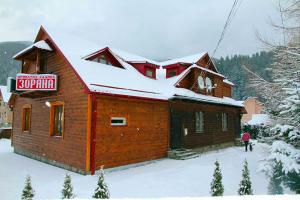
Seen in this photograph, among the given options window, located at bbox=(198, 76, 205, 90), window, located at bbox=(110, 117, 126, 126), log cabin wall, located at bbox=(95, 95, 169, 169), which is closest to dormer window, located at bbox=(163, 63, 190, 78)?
window, located at bbox=(198, 76, 205, 90)

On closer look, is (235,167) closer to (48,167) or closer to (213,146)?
(213,146)

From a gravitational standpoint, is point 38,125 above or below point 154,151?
above

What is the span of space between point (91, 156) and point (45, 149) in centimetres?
456

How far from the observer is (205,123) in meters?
19.4

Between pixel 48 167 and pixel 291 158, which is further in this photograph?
pixel 48 167

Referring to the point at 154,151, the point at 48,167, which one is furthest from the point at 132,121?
the point at 48,167

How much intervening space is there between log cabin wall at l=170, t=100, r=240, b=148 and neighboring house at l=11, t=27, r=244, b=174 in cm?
7

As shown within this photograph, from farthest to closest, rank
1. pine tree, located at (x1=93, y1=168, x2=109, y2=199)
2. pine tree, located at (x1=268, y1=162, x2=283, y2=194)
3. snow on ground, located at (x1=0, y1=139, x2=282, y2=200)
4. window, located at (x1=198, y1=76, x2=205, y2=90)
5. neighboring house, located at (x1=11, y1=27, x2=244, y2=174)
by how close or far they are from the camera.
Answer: window, located at (x1=198, y1=76, x2=205, y2=90) → neighboring house, located at (x1=11, y1=27, x2=244, y2=174) → snow on ground, located at (x1=0, y1=139, x2=282, y2=200) → pine tree, located at (x1=268, y1=162, x2=283, y2=194) → pine tree, located at (x1=93, y1=168, x2=109, y2=199)

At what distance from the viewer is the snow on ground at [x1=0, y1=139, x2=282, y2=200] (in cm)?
883

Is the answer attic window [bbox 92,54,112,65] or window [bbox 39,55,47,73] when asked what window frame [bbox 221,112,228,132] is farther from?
window [bbox 39,55,47,73]

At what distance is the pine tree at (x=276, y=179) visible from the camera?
7.64 m

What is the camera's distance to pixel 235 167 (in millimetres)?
13320

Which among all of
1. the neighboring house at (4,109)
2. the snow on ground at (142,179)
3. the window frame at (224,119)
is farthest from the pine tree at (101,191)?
the neighboring house at (4,109)

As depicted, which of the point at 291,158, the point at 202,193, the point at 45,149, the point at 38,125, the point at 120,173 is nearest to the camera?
the point at 291,158
